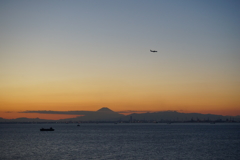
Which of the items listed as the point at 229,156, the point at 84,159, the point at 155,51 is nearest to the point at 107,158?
the point at 84,159

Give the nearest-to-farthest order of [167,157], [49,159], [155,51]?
[49,159]
[167,157]
[155,51]

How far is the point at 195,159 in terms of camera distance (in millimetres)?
61312

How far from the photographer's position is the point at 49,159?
2335 inches

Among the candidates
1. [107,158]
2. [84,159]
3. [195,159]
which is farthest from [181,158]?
[84,159]

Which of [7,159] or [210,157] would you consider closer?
[7,159]

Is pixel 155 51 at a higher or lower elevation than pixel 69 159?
higher

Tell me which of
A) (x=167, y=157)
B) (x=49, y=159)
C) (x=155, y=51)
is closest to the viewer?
(x=49, y=159)

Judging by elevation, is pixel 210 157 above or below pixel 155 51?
below

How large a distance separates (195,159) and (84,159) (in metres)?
24.3

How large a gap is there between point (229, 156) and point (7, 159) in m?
50.5

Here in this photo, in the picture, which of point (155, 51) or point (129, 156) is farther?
point (155, 51)

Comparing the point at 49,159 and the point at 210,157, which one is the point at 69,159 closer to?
the point at 49,159

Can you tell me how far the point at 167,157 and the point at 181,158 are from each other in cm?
323

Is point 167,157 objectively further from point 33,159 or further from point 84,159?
point 33,159
